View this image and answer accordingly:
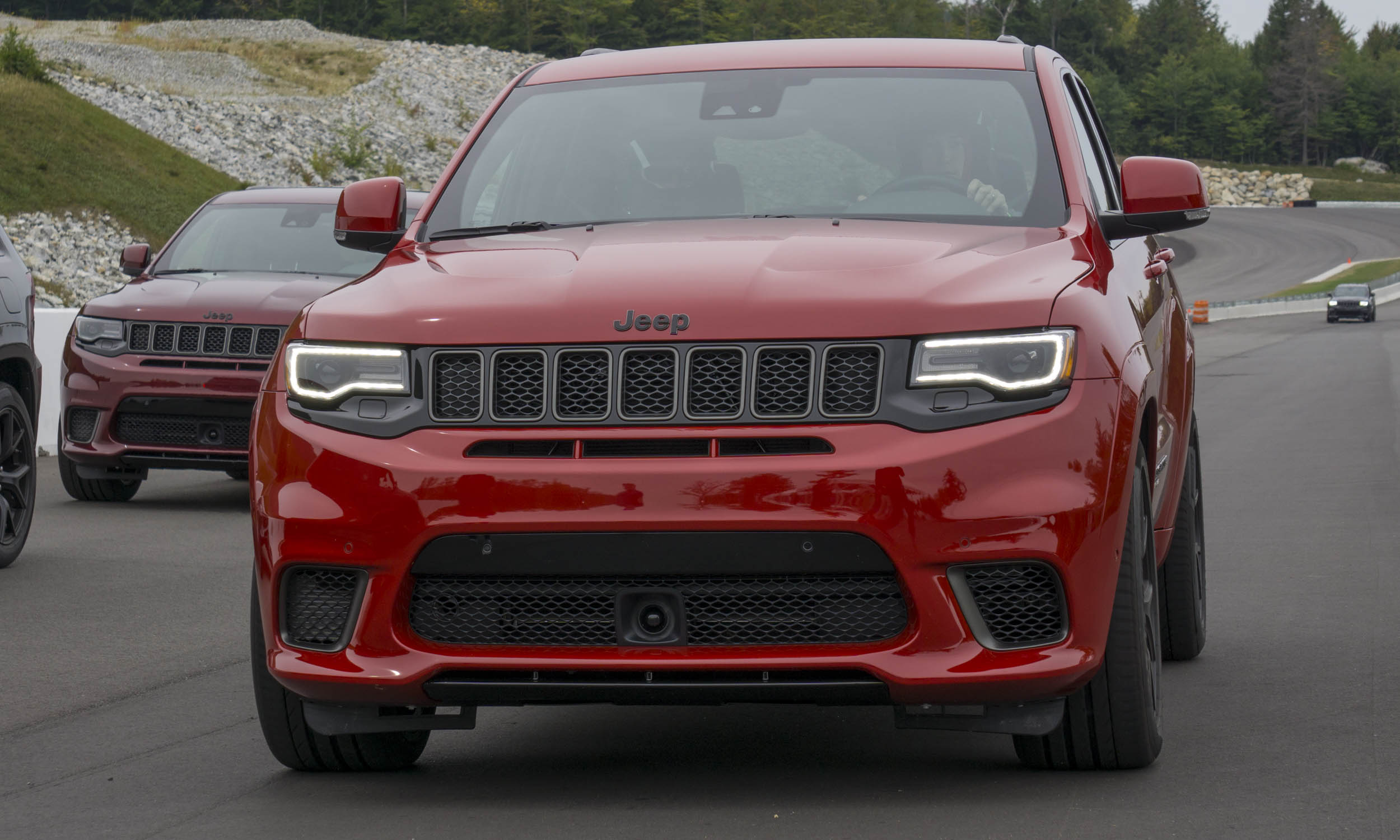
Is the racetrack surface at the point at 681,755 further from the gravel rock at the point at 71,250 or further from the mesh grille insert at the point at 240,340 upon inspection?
the gravel rock at the point at 71,250

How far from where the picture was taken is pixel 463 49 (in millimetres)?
118000

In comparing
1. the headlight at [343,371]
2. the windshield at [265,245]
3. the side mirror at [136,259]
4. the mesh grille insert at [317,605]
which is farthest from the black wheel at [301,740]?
the side mirror at [136,259]

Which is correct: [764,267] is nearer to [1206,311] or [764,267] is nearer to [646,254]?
[646,254]

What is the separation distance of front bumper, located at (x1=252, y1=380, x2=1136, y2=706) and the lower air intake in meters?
0.02

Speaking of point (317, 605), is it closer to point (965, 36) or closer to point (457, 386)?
point (457, 386)

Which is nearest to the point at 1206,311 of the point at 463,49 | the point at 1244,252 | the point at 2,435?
the point at 1244,252

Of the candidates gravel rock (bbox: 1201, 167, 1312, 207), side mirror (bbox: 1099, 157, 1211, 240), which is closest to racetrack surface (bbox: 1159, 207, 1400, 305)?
gravel rock (bbox: 1201, 167, 1312, 207)

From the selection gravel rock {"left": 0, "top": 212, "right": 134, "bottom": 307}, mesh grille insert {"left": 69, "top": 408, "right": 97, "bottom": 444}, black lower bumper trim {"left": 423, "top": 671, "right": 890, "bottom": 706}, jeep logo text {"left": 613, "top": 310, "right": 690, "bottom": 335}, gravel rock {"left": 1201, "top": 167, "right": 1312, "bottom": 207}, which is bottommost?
gravel rock {"left": 1201, "top": 167, "right": 1312, "bottom": 207}

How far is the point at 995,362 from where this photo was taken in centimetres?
420

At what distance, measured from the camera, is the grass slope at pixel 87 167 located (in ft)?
145

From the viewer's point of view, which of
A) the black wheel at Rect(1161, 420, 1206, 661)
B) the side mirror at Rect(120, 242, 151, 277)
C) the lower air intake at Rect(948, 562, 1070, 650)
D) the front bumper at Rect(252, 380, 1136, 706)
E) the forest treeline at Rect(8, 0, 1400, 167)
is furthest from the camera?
the forest treeline at Rect(8, 0, 1400, 167)

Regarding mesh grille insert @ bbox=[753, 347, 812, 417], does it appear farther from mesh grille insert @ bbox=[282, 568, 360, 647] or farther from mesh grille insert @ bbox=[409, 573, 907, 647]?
mesh grille insert @ bbox=[282, 568, 360, 647]

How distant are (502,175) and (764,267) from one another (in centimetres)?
148

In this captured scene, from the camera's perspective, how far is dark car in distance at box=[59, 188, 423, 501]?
1165 centimetres
